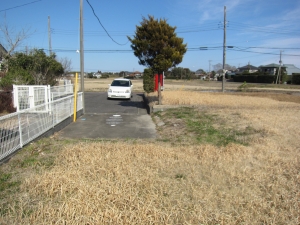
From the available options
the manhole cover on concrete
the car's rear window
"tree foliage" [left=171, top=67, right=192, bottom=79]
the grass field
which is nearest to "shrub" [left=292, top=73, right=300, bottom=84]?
"tree foliage" [left=171, top=67, right=192, bottom=79]

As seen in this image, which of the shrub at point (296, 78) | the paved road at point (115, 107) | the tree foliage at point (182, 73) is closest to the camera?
the paved road at point (115, 107)

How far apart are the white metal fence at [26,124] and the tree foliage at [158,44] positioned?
4.28 metres

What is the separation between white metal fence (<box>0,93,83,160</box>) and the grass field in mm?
243

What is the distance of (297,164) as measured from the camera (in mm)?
4352

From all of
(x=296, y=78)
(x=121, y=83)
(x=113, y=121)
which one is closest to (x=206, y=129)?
(x=113, y=121)

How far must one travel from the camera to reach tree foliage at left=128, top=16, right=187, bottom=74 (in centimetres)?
1040

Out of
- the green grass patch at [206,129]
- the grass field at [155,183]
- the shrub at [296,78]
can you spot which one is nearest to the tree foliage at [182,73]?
the shrub at [296,78]

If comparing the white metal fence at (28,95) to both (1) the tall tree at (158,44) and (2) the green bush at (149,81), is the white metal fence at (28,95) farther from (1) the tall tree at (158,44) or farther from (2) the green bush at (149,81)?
(2) the green bush at (149,81)

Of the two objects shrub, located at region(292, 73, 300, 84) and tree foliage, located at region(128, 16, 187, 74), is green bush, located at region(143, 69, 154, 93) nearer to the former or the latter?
tree foliage, located at region(128, 16, 187, 74)

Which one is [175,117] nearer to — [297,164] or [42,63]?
[297,164]

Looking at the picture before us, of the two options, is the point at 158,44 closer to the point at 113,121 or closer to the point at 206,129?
the point at 113,121

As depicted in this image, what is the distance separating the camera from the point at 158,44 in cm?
1048

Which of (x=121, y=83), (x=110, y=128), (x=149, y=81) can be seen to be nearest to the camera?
(x=110, y=128)

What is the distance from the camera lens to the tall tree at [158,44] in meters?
10.4
